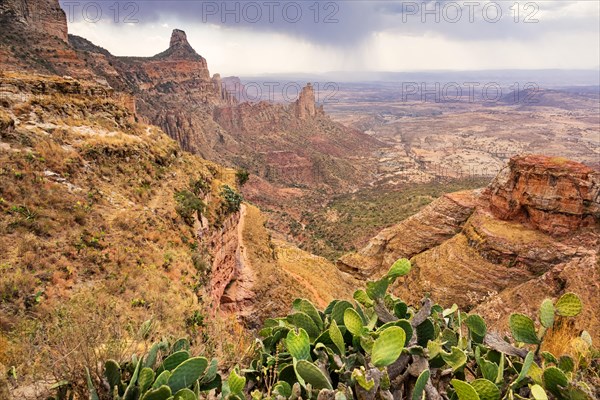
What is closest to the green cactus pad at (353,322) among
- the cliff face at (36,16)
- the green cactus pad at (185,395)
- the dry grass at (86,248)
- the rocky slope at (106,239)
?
the green cactus pad at (185,395)

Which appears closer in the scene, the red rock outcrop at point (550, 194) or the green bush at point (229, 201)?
the green bush at point (229, 201)

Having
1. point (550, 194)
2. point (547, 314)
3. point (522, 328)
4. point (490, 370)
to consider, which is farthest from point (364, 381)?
point (550, 194)

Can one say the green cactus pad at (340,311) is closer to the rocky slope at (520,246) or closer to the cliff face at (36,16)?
the rocky slope at (520,246)

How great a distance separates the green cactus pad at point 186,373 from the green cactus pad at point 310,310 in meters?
1.69

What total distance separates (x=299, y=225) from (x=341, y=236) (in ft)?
38.2

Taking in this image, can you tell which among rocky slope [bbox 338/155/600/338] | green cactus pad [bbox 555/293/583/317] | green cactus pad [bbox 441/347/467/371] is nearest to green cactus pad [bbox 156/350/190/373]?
green cactus pad [bbox 441/347/467/371]

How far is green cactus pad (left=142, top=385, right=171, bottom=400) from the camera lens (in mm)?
3443

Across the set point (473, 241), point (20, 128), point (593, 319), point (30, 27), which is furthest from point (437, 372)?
point (30, 27)

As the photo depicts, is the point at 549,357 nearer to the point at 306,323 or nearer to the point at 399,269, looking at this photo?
the point at 399,269

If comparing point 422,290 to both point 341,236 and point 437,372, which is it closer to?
point 437,372

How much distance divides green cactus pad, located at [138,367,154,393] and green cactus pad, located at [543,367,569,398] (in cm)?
421

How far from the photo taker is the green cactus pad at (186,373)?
379 centimetres

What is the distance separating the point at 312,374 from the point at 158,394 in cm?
156

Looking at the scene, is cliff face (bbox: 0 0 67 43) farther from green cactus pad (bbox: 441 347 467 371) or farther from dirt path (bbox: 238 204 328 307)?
green cactus pad (bbox: 441 347 467 371)
